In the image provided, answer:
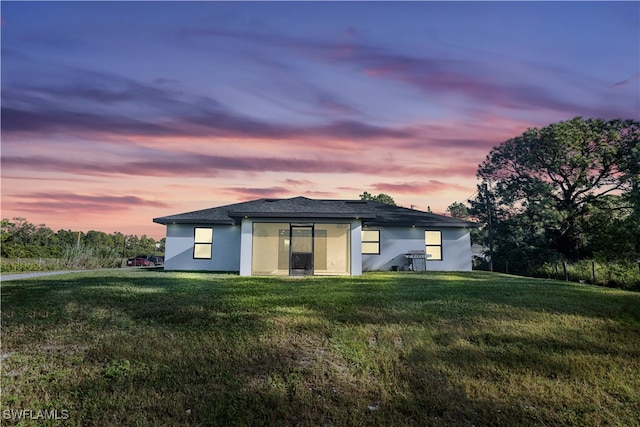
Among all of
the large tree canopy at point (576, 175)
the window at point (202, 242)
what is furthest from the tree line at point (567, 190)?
the window at point (202, 242)

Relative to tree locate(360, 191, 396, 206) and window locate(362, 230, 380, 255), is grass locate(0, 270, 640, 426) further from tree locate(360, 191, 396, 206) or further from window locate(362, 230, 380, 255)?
tree locate(360, 191, 396, 206)

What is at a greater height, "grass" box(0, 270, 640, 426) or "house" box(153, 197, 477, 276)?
"house" box(153, 197, 477, 276)

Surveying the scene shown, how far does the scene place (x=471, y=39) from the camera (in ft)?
32.7

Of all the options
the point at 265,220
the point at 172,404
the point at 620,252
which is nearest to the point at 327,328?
the point at 172,404

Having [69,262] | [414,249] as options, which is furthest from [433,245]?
[69,262]

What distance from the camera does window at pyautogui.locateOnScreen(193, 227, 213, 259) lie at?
17750mm

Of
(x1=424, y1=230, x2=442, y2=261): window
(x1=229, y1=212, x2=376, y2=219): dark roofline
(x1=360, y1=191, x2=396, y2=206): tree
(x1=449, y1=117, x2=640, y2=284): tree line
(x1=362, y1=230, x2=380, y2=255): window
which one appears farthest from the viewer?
(x1=360, y1=191, x2=396, y2=206): tree

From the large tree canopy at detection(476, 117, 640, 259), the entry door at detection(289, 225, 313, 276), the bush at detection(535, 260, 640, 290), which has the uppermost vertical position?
the large tree canopy at detection(476, 117, 640, 259)

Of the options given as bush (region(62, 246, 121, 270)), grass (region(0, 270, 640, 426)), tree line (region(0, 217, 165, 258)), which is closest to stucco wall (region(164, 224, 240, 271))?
bush (region(62, 246, 121, 270))

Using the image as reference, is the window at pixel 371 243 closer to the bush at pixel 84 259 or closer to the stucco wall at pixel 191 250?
the stucco wall at pixel 191 250

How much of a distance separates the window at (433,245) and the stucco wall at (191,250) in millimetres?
9196

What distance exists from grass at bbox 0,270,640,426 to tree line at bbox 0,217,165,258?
20995mm

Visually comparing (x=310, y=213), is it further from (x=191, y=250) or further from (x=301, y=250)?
(x=191, y=250)

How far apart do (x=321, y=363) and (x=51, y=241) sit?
54420 millimetres
